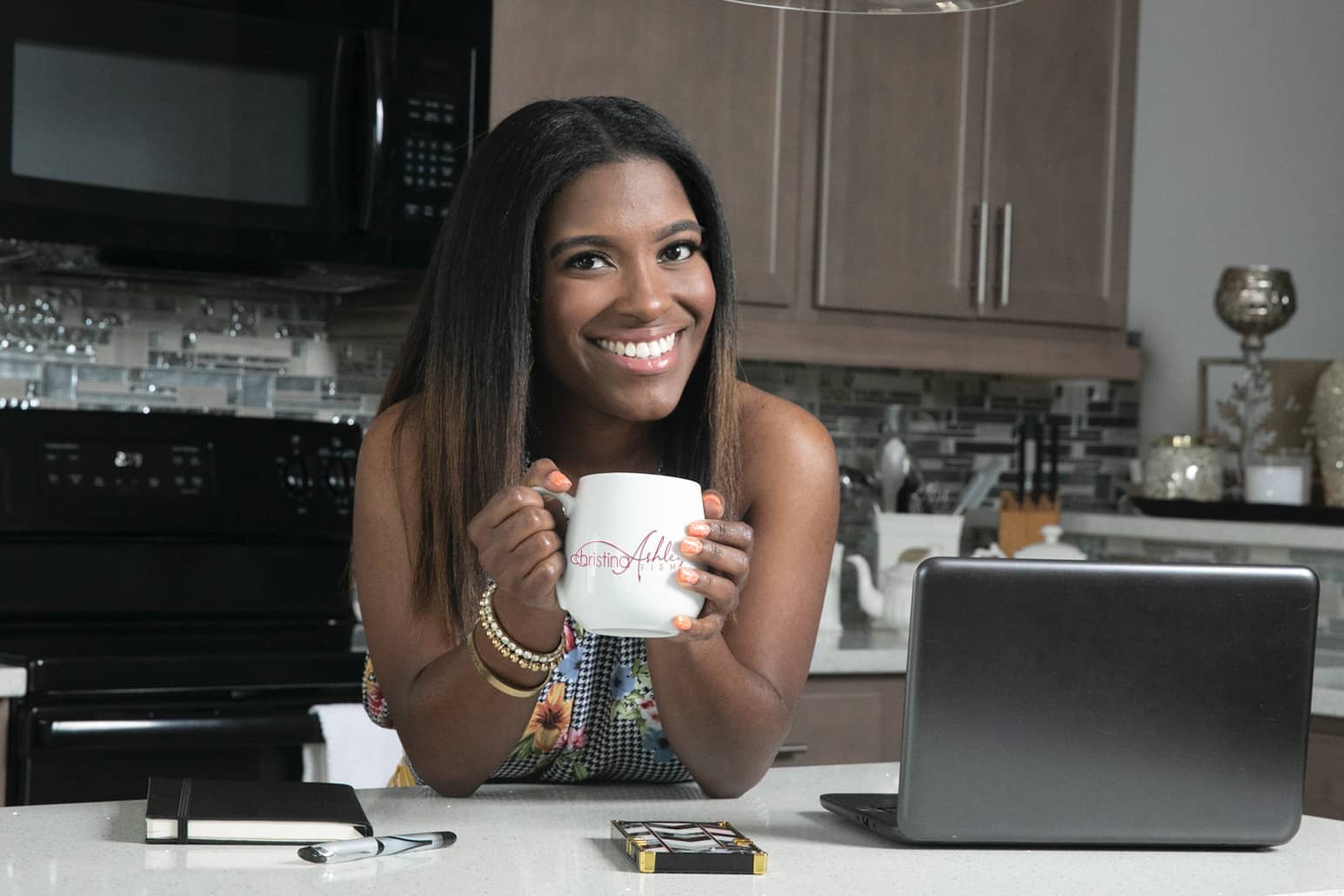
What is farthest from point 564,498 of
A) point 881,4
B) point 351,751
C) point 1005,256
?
point 1005,256

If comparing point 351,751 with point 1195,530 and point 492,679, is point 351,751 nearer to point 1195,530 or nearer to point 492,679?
point 492,679

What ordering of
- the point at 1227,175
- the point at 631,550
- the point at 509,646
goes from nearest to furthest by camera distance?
the point at 631,550
the point at 509,646
the point at 1227,175

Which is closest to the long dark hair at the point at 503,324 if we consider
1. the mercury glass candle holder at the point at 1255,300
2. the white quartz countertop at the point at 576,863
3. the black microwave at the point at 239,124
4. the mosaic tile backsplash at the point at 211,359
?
the white quartz countertop at the point at 576,863

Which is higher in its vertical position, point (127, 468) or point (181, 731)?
point (127, 468)

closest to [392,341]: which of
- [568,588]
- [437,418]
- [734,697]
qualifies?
[437,418]

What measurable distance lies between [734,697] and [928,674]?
0.91ft

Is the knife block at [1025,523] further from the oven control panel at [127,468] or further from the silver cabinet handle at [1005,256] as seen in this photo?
the oven control panel at [127,468]

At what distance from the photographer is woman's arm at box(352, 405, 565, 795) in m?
1.27

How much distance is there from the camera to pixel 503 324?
1.41 meters

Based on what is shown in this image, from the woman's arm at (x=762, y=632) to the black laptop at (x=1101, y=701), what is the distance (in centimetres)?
20

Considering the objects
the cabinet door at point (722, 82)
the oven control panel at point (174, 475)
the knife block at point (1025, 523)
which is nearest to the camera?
the oven control panel at point (174, 475)

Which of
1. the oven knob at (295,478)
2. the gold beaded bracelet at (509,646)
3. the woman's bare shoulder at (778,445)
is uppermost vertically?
the woman's bare shoulder at (778,445)

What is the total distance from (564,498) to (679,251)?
0.41 m

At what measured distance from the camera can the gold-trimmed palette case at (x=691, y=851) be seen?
40.4 inches
